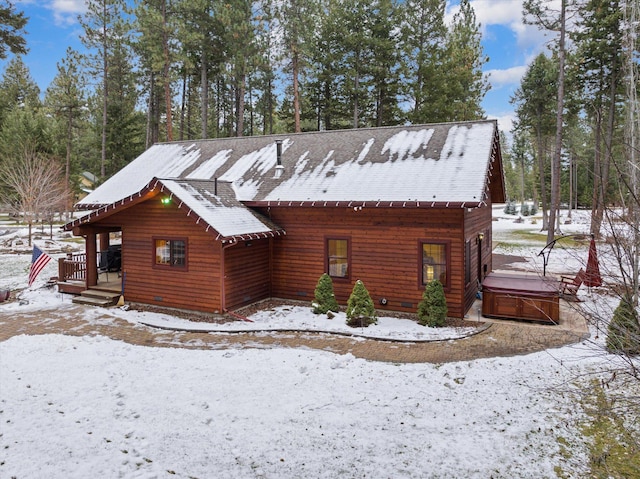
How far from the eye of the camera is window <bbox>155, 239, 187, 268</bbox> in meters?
11.5

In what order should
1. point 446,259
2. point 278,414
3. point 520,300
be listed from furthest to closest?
point 446,259 → point 520,300 → point 278,414

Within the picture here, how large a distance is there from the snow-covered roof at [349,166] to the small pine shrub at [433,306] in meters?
2.11

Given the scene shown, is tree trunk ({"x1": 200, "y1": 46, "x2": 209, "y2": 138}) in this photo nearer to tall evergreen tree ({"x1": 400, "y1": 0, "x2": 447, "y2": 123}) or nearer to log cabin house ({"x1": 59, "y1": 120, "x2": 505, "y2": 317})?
tall evergreen tree ({"x1": 400, "y1": 0, "x2": 447, "y2": 123})

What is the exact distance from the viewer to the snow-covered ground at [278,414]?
15.5 ft

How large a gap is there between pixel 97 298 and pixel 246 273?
15.6 feet

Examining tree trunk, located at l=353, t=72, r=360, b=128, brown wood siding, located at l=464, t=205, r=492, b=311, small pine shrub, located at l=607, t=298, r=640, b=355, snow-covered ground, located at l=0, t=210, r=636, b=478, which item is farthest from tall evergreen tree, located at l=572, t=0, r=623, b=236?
small pine shrub, located at l=607, t=298, r=640, b=355

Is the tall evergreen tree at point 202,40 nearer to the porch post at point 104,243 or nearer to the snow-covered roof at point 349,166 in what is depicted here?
the snow-covered roof at point 349,166

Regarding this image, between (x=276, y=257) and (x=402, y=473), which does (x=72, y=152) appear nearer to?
(x=276, y=257)

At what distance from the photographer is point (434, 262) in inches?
425

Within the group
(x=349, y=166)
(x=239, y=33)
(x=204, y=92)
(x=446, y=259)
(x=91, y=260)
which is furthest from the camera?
(x=204, y=92)

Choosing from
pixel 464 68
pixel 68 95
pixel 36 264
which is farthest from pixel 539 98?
pixel 68 95

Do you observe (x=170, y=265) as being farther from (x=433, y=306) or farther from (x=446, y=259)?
(x=446, y=259)

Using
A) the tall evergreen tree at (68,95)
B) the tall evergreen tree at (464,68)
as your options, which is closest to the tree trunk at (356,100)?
the tall evergreen tree at (464,68)

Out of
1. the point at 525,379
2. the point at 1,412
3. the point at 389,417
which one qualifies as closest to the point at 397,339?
the point at 525,379
